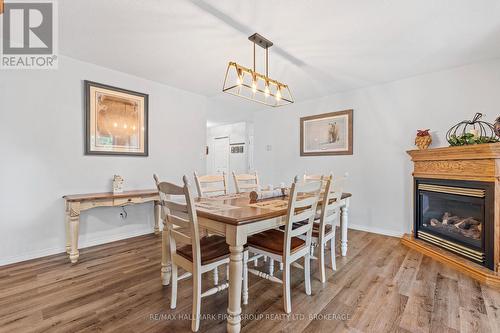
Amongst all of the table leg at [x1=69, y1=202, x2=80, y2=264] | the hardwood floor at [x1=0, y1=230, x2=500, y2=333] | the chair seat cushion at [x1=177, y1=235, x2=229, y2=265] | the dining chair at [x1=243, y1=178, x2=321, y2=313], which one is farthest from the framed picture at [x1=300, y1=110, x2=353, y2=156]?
the table leg at [x1=69, y1=202, x2=80, y2=264]

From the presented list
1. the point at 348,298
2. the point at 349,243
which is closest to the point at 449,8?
the point at 348,298

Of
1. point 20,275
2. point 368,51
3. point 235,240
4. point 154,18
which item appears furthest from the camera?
point 368,51

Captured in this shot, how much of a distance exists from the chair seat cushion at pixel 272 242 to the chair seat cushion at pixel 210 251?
24 centimetres

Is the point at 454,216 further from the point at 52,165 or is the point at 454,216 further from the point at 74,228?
the point at 52,165

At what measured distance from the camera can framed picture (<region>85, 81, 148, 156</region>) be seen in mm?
3061

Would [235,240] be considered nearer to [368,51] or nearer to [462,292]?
[462,292]

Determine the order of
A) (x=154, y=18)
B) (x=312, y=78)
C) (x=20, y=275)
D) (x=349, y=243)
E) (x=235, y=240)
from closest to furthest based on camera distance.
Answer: (x=235, y=240) → (x=154, y=18) → (x=20, y=275) → (x=349, y=243) → (x=312, y=78)

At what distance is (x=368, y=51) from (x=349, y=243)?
8.07 ft

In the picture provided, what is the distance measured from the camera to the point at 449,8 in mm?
1931

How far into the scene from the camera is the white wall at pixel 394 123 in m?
3.01

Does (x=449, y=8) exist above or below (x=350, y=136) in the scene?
above

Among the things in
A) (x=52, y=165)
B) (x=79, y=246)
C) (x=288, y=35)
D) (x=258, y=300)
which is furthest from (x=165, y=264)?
(x=288, y=35)

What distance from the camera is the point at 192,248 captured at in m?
1.55

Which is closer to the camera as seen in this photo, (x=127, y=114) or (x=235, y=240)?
(x=235, y=240)
